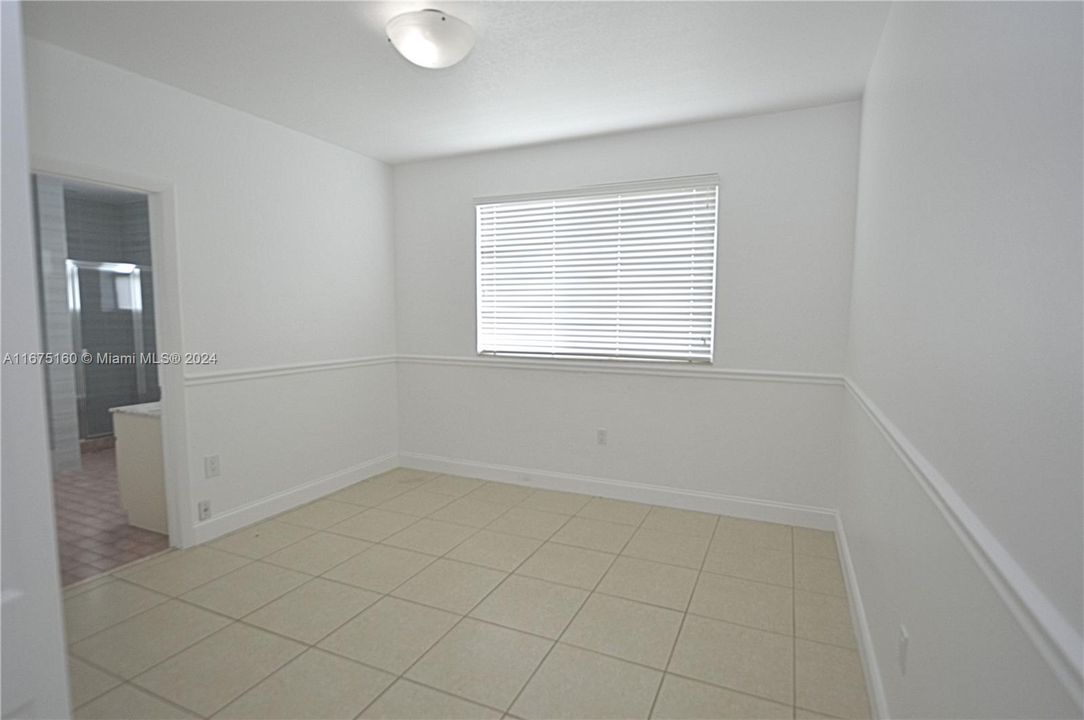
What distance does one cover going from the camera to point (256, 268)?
3395 mm

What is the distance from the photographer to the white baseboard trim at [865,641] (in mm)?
1714

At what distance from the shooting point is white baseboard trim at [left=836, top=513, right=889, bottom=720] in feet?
5.62

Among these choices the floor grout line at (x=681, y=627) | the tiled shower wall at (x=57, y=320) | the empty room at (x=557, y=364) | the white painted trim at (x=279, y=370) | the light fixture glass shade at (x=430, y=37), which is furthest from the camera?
the tiled shower wall at (x=57, y=320)

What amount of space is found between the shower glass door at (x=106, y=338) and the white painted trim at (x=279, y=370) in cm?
336

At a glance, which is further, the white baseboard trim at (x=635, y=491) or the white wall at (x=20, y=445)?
the white baseboard trim at (x=635, y=491)

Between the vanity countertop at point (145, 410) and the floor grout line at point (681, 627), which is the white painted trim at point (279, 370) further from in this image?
the floor grout line at point (681, 627)

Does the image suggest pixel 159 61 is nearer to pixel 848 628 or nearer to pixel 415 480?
pixel 415 480

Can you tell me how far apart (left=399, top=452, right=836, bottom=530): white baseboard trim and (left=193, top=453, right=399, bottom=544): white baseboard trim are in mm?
330

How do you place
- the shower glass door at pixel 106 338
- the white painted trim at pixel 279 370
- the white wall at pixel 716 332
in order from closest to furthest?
the white painted trim at pixel 279 370
the white wall at pixel 716 332
the shower glass door at pixel 106 338

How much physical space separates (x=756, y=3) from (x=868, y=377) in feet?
5.36

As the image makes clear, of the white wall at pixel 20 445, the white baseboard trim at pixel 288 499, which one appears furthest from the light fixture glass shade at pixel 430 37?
the white baseboard trim at pixel 288 499

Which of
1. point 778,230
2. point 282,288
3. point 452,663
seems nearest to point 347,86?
point 282,288

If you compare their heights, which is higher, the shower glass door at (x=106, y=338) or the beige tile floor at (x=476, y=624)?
the shower glass door at (x=106, y=338)

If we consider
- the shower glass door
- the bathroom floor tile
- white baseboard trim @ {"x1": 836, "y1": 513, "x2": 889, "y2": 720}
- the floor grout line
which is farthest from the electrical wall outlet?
the shower glass door
